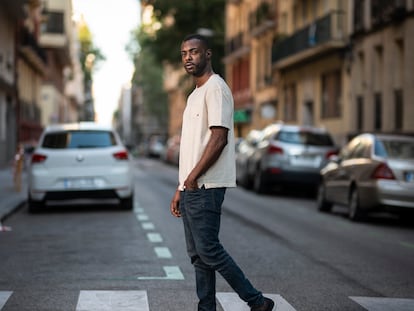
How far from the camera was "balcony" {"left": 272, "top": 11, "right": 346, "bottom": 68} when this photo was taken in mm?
37406

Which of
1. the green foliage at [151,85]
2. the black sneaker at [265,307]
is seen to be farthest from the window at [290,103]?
the green foliage at [151,85]

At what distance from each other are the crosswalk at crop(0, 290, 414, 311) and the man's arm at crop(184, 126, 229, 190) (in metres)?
1.55

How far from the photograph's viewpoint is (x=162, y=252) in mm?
11203

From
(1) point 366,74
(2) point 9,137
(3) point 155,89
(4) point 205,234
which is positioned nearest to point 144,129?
(3) point 155,89

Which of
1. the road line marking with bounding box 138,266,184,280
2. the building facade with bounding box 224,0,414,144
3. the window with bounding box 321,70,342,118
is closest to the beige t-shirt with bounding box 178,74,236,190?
the road line marking with bounding box 138,266,184,280

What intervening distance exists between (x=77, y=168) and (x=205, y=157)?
11146 mm

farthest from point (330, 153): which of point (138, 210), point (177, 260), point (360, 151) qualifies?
point (177, 260)

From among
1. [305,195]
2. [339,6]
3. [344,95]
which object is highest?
[339,6]

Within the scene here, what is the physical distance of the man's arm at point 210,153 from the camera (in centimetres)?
617

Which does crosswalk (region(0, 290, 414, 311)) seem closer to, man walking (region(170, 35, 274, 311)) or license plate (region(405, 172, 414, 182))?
man walking (region(170, 35, 274, 311))

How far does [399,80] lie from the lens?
31.3 metres

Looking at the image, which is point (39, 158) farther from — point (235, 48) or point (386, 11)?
point (235, 48)

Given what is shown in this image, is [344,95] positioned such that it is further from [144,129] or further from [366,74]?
[144,129]

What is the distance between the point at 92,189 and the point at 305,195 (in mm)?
9875
